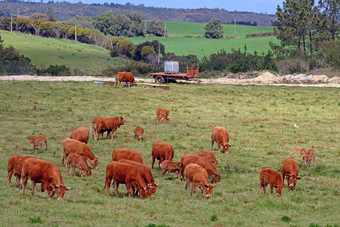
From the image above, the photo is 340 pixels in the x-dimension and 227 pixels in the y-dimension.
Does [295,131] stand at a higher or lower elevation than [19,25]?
lower

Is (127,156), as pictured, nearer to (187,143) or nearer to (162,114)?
(187,143)

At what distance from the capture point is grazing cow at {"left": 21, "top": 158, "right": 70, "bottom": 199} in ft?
49.0

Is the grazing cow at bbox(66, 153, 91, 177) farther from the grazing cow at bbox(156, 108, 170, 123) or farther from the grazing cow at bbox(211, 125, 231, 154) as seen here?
the grazing cow at bbox(156, 108, 170, 123)

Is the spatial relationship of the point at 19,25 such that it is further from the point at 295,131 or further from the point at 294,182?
the point at 294,182

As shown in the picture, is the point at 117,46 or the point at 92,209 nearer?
the point at 92,209

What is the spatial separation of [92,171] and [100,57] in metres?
73.1

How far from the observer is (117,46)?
11094cm

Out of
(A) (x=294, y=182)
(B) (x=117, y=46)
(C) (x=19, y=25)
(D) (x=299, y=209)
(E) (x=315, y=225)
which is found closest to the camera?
(E) (x=315, y=225)

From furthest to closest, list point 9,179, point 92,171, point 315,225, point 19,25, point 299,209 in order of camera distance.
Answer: point 19,25 < point 92,171 < point 9,179 < point 299,209 < point 315,225

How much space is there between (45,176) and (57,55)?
75.6 metres

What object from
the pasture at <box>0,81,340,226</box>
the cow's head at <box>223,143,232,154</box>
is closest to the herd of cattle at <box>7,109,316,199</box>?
the pasture at <box>0,81,340,226</box>

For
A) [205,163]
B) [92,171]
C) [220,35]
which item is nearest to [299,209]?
[205,163]

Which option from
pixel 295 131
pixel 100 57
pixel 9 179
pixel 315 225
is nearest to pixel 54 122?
pixel 295 131

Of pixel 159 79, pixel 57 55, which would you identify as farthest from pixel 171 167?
pixel 57 55
